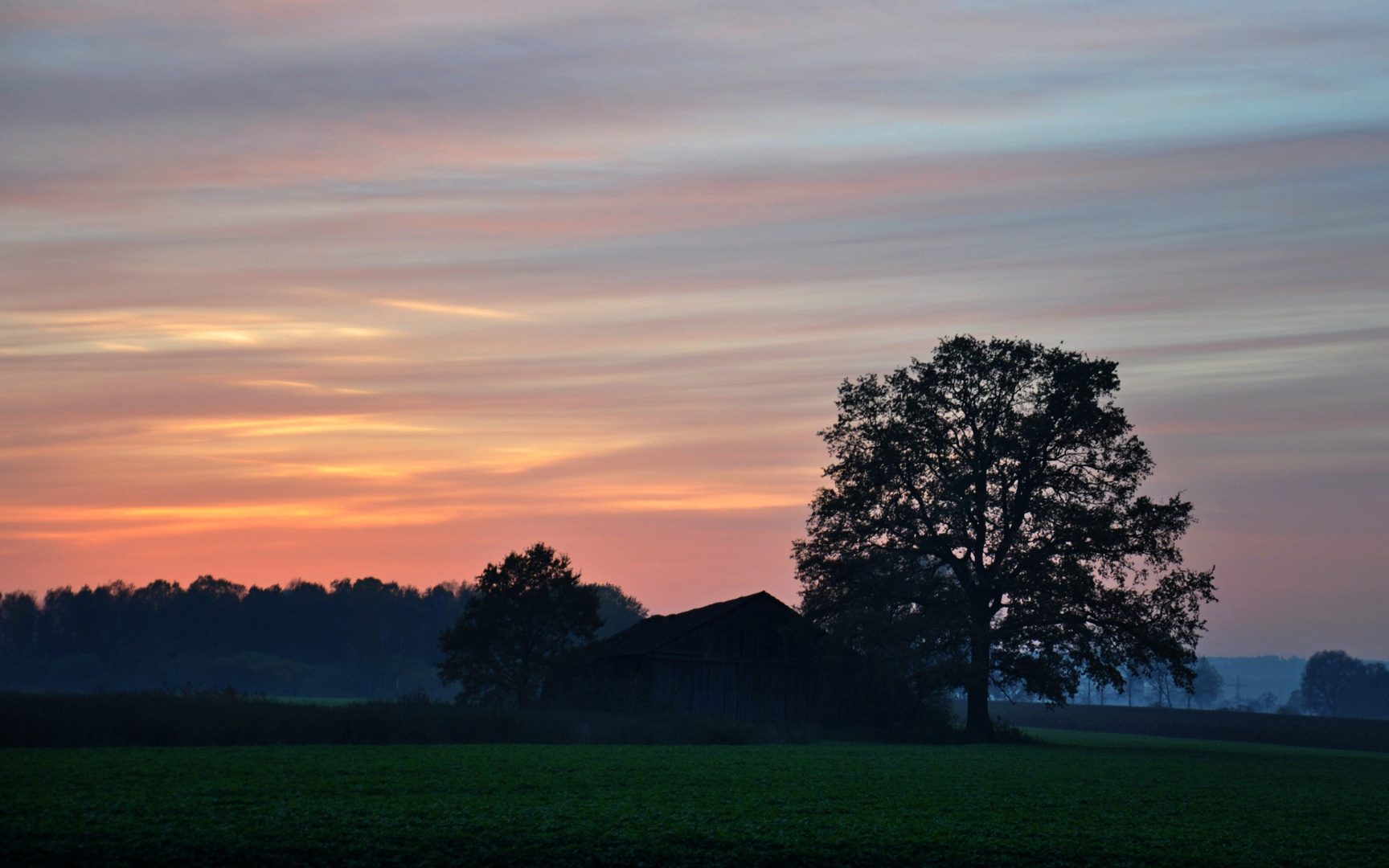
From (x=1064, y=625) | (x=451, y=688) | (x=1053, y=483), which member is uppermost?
(x=1053, y=483)

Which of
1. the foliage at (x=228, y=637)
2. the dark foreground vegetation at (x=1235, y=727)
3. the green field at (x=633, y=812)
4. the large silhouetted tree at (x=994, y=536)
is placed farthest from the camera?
the foliage at (x=228, y=637)

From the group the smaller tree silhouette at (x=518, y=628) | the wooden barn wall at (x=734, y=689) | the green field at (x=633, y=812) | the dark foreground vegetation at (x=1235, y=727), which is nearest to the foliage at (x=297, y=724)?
the green field at (x=633, y=812)

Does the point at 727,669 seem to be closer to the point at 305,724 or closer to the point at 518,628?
the point at 518,628

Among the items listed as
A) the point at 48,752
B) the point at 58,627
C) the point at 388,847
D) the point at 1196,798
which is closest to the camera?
the point at 388,847

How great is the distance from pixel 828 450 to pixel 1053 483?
32.3ft

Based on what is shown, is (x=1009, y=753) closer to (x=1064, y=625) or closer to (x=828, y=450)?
(x=1064, y=625)

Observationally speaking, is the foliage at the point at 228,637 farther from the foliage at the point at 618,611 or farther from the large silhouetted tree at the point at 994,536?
the large silhouetted tree at the point at 994,536

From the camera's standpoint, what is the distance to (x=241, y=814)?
637 inches

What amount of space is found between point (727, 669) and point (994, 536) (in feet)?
43.8

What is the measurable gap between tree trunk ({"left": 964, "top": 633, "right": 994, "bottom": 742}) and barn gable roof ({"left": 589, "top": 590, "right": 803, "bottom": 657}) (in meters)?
8.68

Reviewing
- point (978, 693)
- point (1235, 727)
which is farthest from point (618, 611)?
point (978, 693)

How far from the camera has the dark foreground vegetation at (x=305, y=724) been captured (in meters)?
28.8

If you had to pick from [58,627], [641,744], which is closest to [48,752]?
[641,744]

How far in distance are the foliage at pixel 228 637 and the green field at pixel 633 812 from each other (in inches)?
4507
